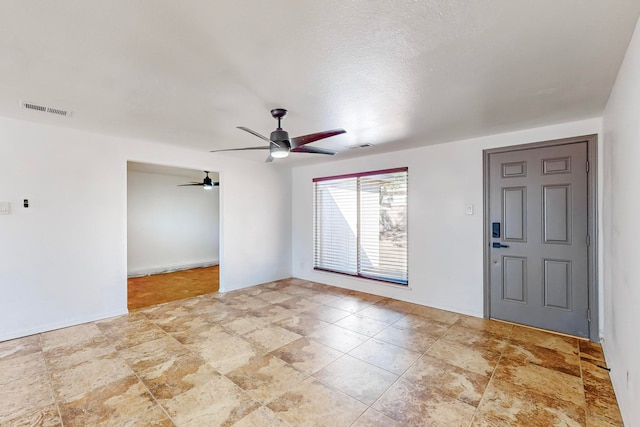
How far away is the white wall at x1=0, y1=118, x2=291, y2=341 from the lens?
10.7 ft

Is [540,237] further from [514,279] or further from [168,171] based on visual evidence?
[168,171]

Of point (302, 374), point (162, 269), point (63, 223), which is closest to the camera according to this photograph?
point (302, 374)

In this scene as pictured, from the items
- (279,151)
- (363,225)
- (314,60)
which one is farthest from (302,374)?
(363,225)

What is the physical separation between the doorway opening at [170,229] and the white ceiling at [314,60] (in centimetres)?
381

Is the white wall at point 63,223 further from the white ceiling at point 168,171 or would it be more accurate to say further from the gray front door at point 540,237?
the gray front door at point 540,237

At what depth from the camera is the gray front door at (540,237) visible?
10.6ft

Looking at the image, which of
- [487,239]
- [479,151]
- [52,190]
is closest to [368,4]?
[479,151]

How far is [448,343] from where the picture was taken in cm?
311

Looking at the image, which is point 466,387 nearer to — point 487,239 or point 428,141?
point 487,239

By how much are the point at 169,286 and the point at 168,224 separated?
2.25 m

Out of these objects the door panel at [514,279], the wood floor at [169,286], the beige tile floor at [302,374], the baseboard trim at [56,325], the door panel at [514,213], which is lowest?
the wood floor at [169,286]

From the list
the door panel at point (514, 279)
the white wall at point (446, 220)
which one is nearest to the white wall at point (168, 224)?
the white wall at point (446, 220)

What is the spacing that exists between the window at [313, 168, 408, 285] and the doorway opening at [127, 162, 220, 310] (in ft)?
7.92

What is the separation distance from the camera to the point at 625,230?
6.51 ft
